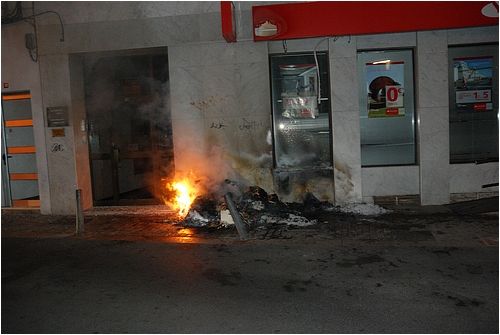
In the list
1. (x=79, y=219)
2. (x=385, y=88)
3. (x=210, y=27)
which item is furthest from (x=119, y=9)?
(x=385, y=88)

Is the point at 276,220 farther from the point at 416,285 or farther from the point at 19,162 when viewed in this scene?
the point at 19,162

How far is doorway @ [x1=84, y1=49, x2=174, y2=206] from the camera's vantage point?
9.65 meters

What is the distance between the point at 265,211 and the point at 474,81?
15.5ft

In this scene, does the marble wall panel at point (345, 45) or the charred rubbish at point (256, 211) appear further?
the marble wall panel at point (345, 45)

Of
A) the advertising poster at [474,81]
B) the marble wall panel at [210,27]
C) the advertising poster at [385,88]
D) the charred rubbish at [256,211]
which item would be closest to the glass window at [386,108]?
the advertising poster at [385,88]

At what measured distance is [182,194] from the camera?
893cm

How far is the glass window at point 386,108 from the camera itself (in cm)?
877

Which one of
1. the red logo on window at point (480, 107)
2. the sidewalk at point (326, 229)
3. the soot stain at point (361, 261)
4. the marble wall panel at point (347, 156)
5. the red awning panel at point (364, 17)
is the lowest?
the soot stain at point (361, 261)

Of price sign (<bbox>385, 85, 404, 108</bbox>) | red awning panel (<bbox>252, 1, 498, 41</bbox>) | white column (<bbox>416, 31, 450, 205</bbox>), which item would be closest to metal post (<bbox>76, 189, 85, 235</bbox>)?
red awning panel (<bbox>252, 1, 498, 41</bbox>)

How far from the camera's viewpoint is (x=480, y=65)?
28.0 ft

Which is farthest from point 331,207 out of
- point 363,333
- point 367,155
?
point 363,333

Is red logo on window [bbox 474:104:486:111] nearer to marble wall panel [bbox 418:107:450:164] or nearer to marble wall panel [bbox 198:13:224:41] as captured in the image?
marble wall panel [bbox 418:107:450:164]

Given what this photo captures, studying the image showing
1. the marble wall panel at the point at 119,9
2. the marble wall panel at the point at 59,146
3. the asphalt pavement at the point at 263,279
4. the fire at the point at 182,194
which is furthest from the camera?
the marble wall panel at the point at 59,146

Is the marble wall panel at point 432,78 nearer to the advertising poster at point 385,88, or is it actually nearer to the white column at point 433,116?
the white column at point 433,116
